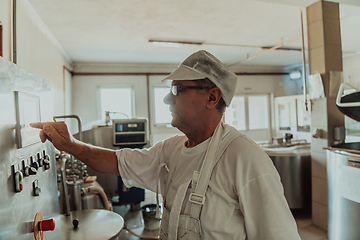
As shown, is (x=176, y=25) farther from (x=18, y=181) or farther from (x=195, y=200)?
(x=18, y=181)

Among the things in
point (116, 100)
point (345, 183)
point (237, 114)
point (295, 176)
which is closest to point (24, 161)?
point (345, 183)

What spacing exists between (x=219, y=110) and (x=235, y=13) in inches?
127

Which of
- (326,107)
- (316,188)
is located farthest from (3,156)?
(316,188)

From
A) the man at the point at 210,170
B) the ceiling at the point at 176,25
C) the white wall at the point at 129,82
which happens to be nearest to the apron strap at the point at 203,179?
the man at the point at 210,170

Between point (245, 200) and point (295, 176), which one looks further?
point (295, 176)

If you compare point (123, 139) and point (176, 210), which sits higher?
point (123, 139)

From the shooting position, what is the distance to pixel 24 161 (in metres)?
0.78

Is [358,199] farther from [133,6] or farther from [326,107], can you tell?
[133,6]

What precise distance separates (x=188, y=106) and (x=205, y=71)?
0.59 feet

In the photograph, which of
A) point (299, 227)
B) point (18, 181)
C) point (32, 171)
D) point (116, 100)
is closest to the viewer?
point (18, 181)

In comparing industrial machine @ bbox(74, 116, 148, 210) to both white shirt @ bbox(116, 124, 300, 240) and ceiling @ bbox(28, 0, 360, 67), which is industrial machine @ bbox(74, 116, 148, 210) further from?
white shirt @ bbox(116, 124, 300, 240)

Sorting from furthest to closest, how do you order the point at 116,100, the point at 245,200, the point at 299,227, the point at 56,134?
the point at 116,100, the point at 299,227, the point at 56,134, the point at 245,200

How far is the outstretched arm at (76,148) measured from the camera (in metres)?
1.02

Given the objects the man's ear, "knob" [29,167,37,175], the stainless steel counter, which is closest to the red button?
"knob" [29,167,37,175]
